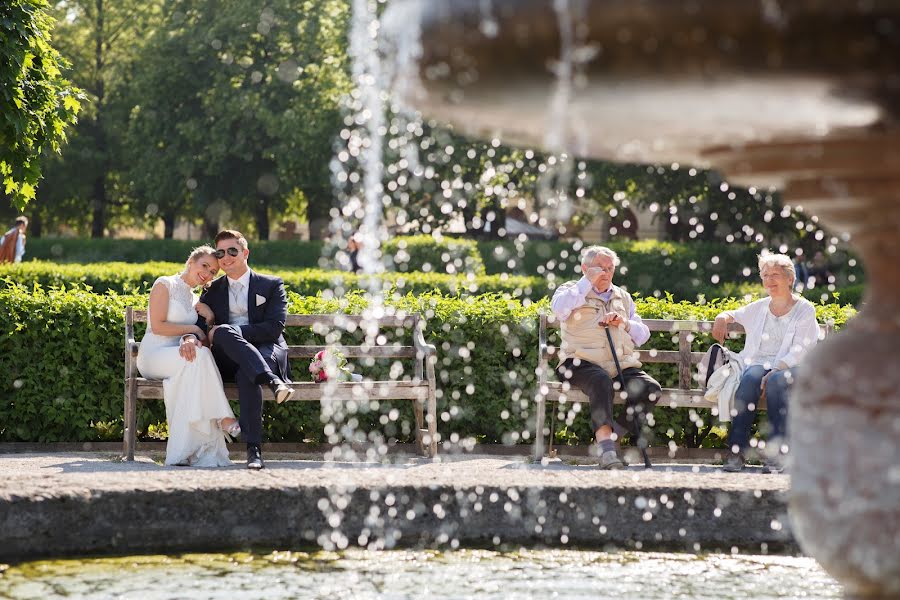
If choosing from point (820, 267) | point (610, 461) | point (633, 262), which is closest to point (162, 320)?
point (610, 461)

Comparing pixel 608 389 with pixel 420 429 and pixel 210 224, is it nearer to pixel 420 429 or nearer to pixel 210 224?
pixel 420 429

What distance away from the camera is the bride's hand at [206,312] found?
833cm

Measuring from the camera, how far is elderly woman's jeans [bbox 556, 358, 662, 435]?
8109mm

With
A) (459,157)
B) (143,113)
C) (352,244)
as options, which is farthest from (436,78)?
(143,113)

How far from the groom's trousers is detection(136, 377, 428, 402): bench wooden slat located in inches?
6.5

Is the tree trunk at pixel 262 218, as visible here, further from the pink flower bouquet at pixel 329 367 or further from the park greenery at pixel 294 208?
the pink flower bouquet at pixel 329 367

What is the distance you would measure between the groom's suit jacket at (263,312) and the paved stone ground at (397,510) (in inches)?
107

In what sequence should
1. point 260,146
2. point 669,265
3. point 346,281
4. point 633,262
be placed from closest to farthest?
point 346,281 < point 669,265 < point 633,262 < point 260,146

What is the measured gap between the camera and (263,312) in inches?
328

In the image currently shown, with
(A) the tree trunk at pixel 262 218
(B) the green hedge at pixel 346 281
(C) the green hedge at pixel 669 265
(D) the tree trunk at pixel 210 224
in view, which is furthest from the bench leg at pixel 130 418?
(D) the tree trunk at pixel 210 224

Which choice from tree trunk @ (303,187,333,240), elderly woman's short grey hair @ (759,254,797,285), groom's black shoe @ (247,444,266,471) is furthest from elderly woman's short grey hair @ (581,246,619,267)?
tree trunk @ (303,187,333,240)

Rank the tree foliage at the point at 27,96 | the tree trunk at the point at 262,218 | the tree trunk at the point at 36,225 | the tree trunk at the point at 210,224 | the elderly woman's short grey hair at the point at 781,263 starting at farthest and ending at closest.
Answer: the tree trunk at the point at 36,225
the tree trunk at the point at 210,224
the tree trunk at the point at 262,218
the tree foliage at the point at 27,96
the elderly woman's short grey hair at the point at 781,263

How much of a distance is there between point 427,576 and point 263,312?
383cm

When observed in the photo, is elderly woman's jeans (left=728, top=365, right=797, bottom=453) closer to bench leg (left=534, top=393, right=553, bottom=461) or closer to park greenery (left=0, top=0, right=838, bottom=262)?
bench leg (left=534, top=393, right=553, bottom=461)
